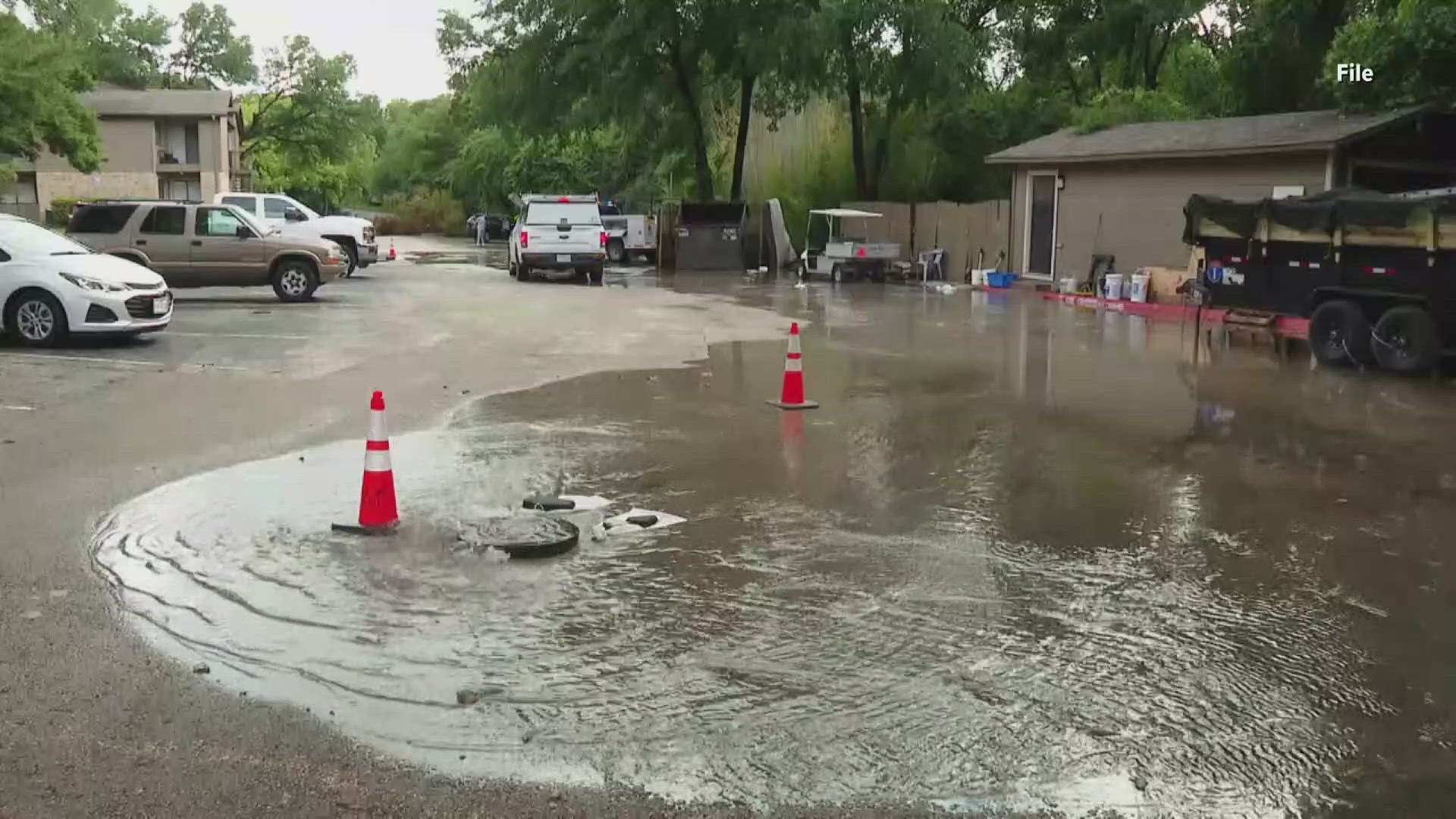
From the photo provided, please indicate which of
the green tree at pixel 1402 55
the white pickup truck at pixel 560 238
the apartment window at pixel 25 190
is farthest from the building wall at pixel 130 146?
the green tree at pixel 1402 55

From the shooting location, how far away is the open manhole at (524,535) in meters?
6.65

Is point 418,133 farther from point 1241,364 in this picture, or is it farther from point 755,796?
point 755,796

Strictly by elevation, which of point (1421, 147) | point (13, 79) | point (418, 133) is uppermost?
point (418, 133)

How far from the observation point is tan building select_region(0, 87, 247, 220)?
5659cm

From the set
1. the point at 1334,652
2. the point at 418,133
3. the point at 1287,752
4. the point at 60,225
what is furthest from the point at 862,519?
the point at 418,133

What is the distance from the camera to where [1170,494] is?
8.16 metres

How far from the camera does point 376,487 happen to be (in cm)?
705

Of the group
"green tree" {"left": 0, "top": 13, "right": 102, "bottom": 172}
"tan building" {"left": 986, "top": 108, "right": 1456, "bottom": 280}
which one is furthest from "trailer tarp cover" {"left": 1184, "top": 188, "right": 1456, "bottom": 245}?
"green tree" {"left": 0, "top": 13, "right": 102, "bottom": 172}

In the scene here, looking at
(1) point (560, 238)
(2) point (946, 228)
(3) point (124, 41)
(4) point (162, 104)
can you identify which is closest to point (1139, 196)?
(2) point (946, 228)

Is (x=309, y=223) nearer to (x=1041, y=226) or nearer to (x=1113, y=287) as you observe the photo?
(x=1041, y=226)

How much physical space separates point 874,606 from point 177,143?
62.3m

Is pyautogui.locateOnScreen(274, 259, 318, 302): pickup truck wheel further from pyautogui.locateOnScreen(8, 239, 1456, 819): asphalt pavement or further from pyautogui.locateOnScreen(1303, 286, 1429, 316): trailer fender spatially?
pyautogui.locateOnScreen(1303, 286, 1429, 316): trailer fender

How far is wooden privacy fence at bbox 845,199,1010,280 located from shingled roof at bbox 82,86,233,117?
124 feet

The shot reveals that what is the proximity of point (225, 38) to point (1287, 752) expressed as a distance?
274 feet
